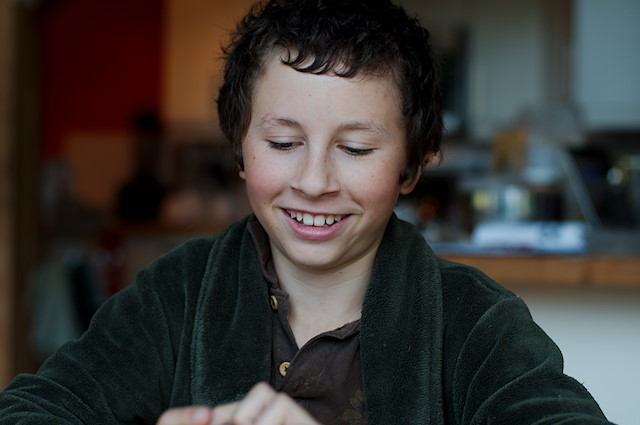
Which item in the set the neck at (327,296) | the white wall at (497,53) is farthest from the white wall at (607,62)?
the neck at (327,296)

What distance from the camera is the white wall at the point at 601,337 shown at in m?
1.74

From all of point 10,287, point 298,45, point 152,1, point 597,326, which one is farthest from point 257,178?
point 152,1

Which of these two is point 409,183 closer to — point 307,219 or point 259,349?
point 307,219

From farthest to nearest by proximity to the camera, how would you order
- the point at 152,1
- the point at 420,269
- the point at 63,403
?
the point at 152,1
the point at 420,269
the point at 63,403

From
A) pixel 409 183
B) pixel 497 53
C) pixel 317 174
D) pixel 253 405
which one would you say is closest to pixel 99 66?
pixel 497 53

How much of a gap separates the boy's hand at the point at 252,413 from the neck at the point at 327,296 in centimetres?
32

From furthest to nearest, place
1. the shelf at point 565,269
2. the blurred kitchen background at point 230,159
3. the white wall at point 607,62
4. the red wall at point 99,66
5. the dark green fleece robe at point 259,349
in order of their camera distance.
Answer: the red wall at point 99,66
the white wall at point 607,62
the blurred kitchen background at point 230,159
the shelf at point 565,269
the dark green fleece robe at point 259,349

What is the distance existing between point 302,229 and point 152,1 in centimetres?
500

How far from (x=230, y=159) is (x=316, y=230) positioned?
11.2 feet

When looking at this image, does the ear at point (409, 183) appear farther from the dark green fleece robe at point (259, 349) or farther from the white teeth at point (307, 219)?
the white teeth at point (307, 219)

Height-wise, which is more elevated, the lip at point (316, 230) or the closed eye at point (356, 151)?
the closed eye at point (356, 151)

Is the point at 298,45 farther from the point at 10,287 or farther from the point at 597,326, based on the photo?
the point at 10,287

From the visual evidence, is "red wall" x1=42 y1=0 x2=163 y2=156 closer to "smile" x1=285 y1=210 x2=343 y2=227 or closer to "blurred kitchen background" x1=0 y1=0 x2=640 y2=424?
"blurred kitchen background" x1=0 y1=0 x2=640 y2=424

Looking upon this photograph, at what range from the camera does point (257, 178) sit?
3.10ft
